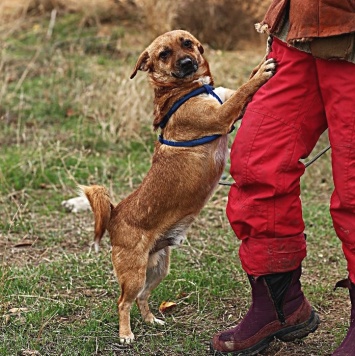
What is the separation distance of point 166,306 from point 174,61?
51.7 inches

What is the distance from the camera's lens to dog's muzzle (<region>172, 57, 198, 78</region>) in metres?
4.18

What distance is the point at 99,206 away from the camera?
163 inches

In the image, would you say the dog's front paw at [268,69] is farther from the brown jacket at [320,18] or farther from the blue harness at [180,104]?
the blue harness at [180,104]

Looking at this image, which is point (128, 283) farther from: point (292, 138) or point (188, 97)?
point (292, 138)

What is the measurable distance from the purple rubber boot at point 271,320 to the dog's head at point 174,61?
1221mm

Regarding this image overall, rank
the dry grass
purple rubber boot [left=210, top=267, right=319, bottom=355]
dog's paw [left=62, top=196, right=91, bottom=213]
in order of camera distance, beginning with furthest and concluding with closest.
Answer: the dry grass, dog's paw [left=62, top=196, right=91, bottom=213], purple rubber boot [left=210, top=267, right=319, bottom=355]

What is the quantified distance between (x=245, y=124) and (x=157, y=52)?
3.76ft

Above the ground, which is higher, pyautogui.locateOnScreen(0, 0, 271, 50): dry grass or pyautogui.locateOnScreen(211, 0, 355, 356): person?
pyautogui.locateOnScreen(211, 0, 355, 356): person

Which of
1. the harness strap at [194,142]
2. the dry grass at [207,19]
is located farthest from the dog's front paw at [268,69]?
the dry grass at [207,19]

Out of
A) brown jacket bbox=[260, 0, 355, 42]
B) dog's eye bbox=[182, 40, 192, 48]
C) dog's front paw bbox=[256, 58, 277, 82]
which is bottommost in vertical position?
dog's eye bbox=[182, 40, 192, 48]

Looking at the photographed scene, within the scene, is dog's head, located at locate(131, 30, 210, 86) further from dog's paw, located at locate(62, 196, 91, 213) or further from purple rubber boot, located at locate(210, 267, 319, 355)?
dog's paw, located at locate(62, 196, 91, 213)

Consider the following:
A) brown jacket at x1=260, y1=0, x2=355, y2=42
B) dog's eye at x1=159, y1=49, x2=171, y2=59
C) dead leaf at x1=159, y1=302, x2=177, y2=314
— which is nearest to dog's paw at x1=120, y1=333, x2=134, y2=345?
dead leaf at x1=159, y1=302, x2=177, y2=314

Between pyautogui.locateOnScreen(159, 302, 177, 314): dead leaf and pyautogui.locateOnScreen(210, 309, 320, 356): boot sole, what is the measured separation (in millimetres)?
743

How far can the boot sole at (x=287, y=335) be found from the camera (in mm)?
3658
